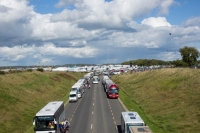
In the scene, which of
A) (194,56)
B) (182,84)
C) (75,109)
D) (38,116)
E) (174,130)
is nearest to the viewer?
(38,116)

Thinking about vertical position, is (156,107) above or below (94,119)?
above

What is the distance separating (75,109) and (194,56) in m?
79.2

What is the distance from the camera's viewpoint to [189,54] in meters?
107

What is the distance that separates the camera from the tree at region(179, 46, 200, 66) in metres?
106

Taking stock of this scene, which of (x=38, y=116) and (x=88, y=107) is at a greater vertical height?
(x=38, y=116)

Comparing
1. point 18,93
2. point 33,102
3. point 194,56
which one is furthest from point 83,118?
point 194,56

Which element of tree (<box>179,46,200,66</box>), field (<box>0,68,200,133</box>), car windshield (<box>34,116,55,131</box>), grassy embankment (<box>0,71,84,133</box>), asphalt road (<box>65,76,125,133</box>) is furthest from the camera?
tree (<box>179,46,200,66</box>)

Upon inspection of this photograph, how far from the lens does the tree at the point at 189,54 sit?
348 ft

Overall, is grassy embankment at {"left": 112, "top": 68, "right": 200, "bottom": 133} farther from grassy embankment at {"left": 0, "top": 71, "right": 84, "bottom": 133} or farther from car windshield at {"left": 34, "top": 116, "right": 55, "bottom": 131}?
grassy embankment at {"left": 0, "top": 71, "right": 84, "bottom": 133}

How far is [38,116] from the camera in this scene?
24.7 m

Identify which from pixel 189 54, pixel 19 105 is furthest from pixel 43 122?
pixel 189 54

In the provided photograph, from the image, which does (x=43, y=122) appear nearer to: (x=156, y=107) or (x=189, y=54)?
(x=156, y=107)

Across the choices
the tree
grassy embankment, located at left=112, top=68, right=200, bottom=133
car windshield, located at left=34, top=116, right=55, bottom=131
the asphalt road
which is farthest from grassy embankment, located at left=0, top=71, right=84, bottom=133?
the tree

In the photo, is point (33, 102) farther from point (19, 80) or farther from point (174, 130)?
point (174, 130)
